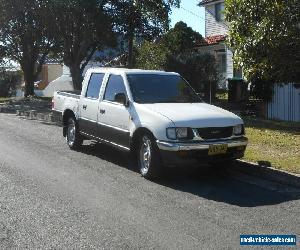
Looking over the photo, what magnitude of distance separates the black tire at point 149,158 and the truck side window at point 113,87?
1.28 m

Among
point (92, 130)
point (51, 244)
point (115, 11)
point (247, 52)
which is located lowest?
point (51, 244)

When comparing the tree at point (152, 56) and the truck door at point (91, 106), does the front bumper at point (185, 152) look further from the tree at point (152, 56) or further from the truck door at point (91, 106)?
the tree at point (152, 56)

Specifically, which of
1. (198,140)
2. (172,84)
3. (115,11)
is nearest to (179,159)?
(198,140)

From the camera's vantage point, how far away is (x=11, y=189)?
25.1 feet

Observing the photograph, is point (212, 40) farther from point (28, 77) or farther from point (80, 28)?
point (28, 77)

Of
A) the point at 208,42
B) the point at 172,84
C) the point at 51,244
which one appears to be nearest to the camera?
the point at 51,244

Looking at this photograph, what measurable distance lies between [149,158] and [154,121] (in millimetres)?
611

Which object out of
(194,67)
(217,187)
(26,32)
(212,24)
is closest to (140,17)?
(194,67)

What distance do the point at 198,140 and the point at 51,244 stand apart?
3440 mm

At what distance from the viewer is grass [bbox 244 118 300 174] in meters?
9.04

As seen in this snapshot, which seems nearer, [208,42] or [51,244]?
[51,244]

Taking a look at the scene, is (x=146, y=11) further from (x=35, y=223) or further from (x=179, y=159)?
(x=35, y=223)

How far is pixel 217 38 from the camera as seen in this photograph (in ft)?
99.0

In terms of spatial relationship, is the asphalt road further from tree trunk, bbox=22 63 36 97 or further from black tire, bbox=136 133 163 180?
tree trunk, bbox=22 63 36 97
